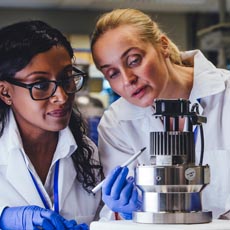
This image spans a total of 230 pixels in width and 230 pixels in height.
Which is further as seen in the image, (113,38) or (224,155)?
(113,38)

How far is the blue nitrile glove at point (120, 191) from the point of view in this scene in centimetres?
123

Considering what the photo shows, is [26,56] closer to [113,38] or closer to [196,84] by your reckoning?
[113,38]

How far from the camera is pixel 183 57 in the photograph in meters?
1.91

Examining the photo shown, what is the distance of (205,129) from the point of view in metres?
1.62

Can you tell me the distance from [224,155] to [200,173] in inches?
26.6

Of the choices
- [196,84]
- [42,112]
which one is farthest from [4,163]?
[196,84]

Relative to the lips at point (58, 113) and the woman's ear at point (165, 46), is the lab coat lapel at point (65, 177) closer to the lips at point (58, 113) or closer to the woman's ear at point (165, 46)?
the lips at point (58, 113)

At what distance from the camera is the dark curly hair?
156 cm

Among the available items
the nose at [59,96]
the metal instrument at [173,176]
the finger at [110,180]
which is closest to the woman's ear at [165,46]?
the nose at [59,96]

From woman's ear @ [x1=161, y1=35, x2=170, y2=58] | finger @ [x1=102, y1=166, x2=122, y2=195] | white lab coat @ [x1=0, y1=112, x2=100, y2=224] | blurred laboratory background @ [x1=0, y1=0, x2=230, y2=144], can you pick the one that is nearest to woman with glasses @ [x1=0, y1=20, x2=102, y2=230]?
white lab coat @ [x1=0, y1=112, x2=100, y2=224]

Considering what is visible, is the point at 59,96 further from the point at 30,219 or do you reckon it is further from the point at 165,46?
the point at 165,46

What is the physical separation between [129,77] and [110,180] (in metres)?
0.46

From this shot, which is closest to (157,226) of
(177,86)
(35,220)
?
(35,220)

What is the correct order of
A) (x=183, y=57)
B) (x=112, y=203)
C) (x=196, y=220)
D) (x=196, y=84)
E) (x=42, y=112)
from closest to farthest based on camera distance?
(x=196, y=220) < (x=112, y=203) < (x=42, y=112) < (x=196, y=84) < (x=183, y=57)
